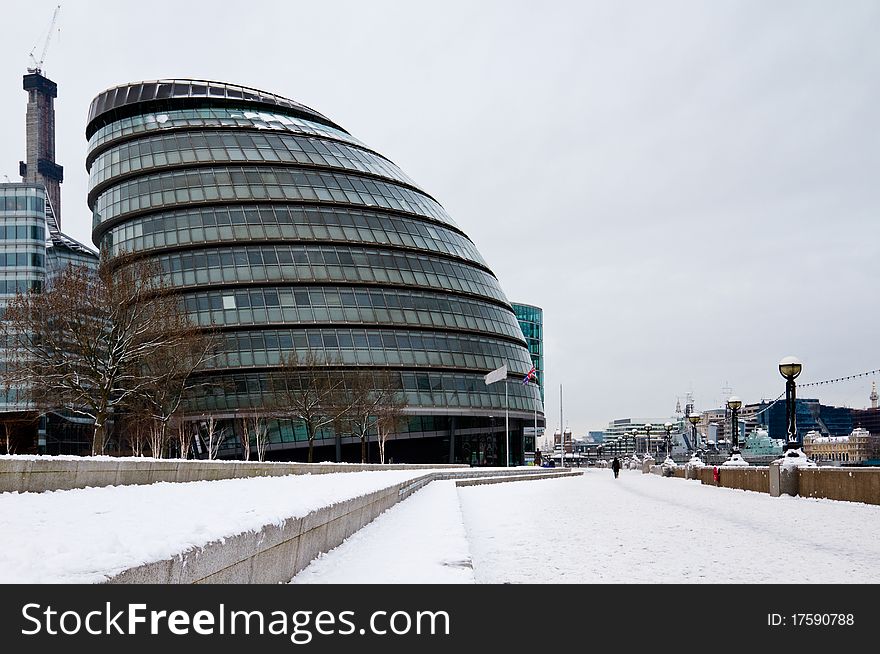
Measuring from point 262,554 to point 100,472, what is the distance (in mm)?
11904

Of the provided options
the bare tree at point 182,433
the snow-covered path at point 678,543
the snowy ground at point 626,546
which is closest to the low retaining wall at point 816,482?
the snow-covered path at point 678,543

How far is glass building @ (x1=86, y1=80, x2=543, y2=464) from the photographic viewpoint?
2913 inches

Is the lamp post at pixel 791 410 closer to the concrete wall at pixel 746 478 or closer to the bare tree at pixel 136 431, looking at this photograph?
the concrete wall at pixel 746 478

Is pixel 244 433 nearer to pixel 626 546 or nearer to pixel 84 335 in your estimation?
pixel 84 335

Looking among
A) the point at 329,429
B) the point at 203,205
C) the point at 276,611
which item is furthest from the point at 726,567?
the point at 203,205

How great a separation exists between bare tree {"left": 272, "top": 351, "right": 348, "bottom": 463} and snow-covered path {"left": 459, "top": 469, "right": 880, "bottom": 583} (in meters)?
38.8

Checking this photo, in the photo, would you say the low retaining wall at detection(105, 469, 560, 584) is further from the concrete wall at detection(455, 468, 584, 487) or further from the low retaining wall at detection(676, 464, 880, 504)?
the concrete wall at detection(455, 468, 584, 487)

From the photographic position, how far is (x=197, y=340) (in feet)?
179

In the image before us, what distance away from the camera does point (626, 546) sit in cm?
1569

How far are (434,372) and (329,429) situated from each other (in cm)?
1137

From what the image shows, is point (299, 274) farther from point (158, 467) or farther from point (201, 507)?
point (201, 507)

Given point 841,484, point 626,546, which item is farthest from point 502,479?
point 626,546

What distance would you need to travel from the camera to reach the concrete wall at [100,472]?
14156mm

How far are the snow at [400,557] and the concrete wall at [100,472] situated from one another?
18.5 feet
